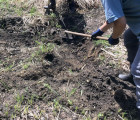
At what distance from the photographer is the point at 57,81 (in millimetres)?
3295

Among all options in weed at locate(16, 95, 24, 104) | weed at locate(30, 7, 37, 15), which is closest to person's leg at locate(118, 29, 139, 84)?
weed at locate(16, 95, 24, 104)

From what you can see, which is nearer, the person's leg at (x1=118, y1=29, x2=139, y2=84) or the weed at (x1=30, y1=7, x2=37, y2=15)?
the person's leg at (x1=118, y1=29, x2=139, y2=84)

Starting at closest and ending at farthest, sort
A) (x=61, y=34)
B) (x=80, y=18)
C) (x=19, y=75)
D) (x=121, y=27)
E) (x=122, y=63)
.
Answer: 1. (x=121, y=27)
2. (x=19, y=75)
3. (x=122, y=63)
4. (x=61, y=34)
5. (x=80, y=18)

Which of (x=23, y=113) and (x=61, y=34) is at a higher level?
(x=61, y=34)

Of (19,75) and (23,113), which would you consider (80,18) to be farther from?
(23,113)

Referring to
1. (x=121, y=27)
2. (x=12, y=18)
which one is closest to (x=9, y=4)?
(x=12, y=18)

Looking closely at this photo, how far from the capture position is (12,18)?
4652 millimetres

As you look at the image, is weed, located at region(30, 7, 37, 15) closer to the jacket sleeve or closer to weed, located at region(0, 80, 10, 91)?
weed, located at region(0, 80, 10, 91)

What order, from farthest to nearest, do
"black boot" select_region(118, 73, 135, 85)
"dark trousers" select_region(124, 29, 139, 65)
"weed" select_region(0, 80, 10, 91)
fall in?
"black boot" select_region(118, 73, 135, 85), "dark trousers" select_region(124, 29, 139, 65), "weed" select_region(0, 80, 10, 91)

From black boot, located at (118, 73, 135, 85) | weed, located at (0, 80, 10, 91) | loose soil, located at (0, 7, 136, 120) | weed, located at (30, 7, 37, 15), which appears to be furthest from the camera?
weed, located at (30, 7, 37, 15)

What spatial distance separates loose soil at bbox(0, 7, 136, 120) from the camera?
112 inches

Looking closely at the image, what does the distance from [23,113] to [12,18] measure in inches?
105

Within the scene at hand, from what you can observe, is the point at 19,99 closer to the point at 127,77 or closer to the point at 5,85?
the point at 5,85

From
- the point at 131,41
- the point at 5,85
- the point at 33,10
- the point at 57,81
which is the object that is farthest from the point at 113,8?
the point at 33,10
